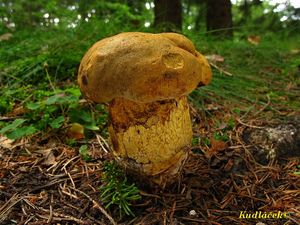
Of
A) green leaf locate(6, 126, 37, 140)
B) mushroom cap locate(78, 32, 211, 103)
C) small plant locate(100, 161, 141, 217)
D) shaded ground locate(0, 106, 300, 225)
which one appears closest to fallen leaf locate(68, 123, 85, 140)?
shaded ground locate(0, 106, 300, 225)

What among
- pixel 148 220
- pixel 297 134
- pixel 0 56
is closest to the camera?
pixel 148 220

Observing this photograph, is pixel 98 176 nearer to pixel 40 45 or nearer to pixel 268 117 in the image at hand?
pixel 268 117

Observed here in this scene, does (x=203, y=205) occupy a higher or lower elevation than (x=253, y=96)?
lower

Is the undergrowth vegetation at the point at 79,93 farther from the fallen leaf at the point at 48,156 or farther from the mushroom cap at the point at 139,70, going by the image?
the mushroom cap at the point at 139,70

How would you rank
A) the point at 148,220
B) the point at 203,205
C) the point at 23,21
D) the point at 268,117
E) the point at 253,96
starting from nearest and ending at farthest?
1. the point at 148,220
2. the point at 203,205
3. the point at 268,117
4. the point at 253,96
5. the point at 23,21

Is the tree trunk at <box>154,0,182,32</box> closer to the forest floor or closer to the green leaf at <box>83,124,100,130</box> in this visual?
the forest floor

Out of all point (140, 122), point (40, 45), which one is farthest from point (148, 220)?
point (40, 45)
